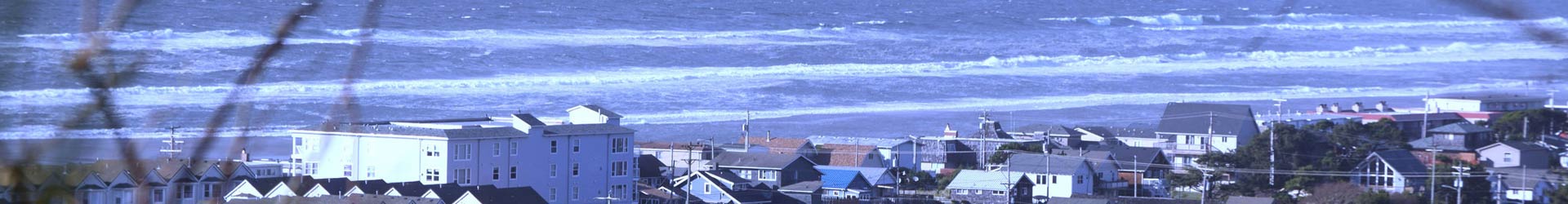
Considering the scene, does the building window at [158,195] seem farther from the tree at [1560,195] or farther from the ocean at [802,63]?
the tree at [1560,195]

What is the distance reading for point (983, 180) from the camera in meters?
7.83

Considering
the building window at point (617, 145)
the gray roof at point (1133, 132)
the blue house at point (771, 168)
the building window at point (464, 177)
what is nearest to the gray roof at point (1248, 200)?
the blue house at point (771, 168)

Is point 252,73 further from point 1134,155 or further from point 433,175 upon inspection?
point 1134,155

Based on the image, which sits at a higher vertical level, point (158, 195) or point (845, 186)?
point (158, 195)

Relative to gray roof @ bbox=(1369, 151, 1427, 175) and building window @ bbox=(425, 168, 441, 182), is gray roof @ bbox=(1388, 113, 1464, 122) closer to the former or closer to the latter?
gray roof @ bbox=(1369, 151, 1427, 175)

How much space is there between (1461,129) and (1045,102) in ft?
11.9

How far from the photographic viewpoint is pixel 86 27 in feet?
2.78

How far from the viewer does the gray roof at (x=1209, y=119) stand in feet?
32.9

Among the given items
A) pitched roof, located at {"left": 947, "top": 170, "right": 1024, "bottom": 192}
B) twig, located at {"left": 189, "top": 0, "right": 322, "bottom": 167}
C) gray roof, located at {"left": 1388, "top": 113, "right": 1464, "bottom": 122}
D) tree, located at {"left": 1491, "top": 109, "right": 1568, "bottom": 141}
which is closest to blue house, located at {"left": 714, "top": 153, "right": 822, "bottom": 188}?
pitched roof, located at {"left": 947, "top": 170, "right": 1024, "bottom": 192}

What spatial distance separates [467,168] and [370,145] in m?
0.35

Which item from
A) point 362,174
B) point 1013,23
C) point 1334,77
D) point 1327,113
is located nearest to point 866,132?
point 1327,113

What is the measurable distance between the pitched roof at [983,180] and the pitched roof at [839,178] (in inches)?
14.9

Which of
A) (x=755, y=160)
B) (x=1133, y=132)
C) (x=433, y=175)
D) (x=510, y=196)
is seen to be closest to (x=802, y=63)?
(x=1133, y=132)

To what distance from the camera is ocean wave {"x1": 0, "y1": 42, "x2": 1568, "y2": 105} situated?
12219 mm
